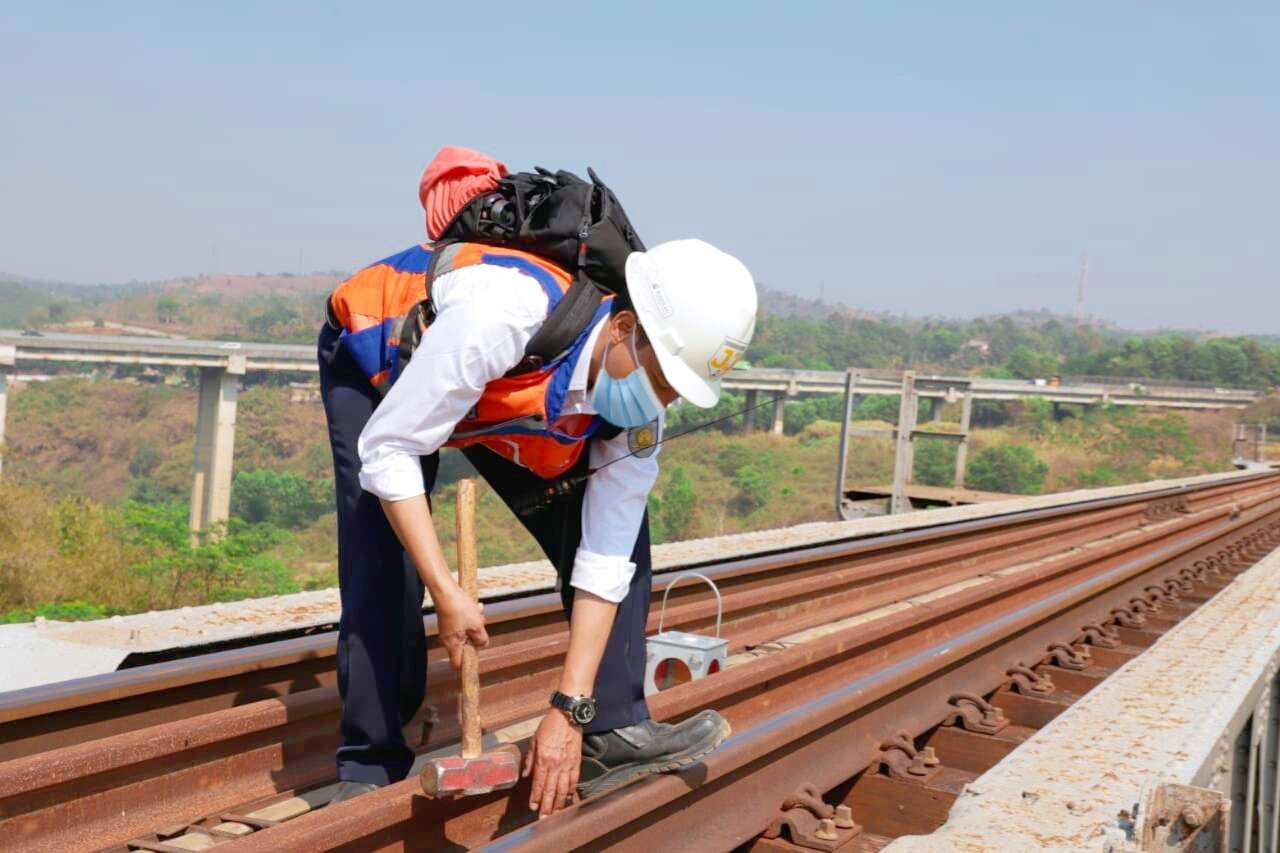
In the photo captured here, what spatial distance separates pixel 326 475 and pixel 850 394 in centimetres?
6293

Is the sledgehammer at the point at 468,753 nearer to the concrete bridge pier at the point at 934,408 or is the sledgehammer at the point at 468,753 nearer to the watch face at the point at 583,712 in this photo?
the watch face at the point at 583,712

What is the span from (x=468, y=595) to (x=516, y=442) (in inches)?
14.8

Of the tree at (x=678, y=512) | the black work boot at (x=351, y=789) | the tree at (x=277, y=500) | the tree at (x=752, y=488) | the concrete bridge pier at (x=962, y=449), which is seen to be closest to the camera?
the black work boot at (x=351, y=789)

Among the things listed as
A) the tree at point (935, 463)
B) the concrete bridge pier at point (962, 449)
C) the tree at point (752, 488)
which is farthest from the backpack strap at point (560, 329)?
the tree at point (752, 488)

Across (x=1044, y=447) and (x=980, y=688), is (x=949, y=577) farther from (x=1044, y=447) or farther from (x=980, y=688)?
(x=1044, y=447)

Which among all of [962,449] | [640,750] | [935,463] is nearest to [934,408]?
[935,463]

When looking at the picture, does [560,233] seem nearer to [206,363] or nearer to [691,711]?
[691,711]

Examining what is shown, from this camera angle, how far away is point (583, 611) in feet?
9.78

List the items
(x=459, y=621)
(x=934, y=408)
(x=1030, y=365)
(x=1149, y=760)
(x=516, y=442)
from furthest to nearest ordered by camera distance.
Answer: (x=1030, y=365) → (x=934, y=408) → (x=1149, y=760) → (x=516, y=442) → (x=459, y=621)

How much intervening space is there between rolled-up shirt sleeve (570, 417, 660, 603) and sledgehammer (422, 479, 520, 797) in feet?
0.93

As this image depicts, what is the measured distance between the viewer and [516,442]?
2.95m

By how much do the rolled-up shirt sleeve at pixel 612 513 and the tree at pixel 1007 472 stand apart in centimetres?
8842

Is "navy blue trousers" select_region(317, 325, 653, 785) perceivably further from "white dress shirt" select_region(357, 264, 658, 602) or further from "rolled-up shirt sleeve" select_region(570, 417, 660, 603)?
"white dress shirt" select_region(357, 264, 658, 602)

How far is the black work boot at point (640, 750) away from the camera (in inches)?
124
